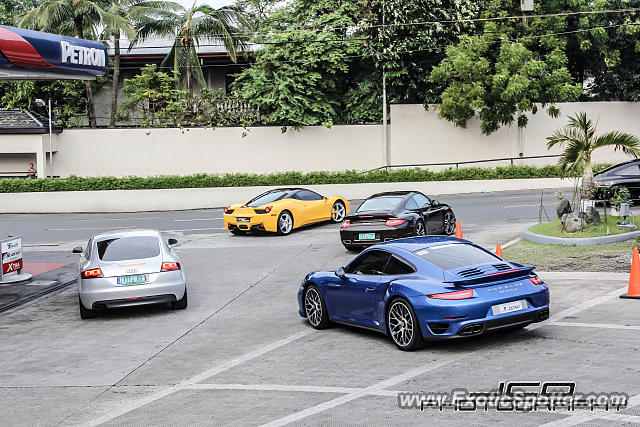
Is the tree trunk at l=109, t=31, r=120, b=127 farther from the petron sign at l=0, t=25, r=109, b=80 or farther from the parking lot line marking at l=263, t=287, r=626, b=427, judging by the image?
the parking lot line marking at l=263, t=287, r=626, b=427

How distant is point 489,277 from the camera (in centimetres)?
966

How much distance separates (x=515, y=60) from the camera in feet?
120

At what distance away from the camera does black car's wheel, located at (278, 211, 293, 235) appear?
24188mm

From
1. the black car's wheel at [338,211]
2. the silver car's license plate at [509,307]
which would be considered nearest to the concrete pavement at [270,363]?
the silver car's license plate at [509,307]

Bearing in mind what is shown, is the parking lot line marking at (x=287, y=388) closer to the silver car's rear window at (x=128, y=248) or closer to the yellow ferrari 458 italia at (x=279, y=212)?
the silver car's rear window at (x=128, y=248)

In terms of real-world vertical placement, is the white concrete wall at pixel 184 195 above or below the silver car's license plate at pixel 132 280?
above

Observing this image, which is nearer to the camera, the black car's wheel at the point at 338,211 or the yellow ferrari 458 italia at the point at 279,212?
the yellow ferrari 458 italia at the point at 279,212

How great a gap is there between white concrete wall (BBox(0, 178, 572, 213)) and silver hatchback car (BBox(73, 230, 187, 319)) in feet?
74.8

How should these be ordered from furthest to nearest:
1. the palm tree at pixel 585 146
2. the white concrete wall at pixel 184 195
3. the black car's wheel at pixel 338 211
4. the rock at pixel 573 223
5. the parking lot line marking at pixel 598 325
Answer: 1. the white concrete wall at pixel 184 195
2. the black car's wheel at pixel 338 211
3. the palm tree at pixel 585 146
4. the rock at pixel 573 223
5. the parking lot line marking at pixel 598 325

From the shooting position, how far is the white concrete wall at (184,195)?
36.2 m

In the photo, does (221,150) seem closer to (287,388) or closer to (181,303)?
(181,303)

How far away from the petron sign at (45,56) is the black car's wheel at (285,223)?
889 centimetres

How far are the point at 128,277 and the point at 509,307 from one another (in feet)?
22.4

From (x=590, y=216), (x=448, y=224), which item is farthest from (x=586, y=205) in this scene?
(x=448, y=224)
